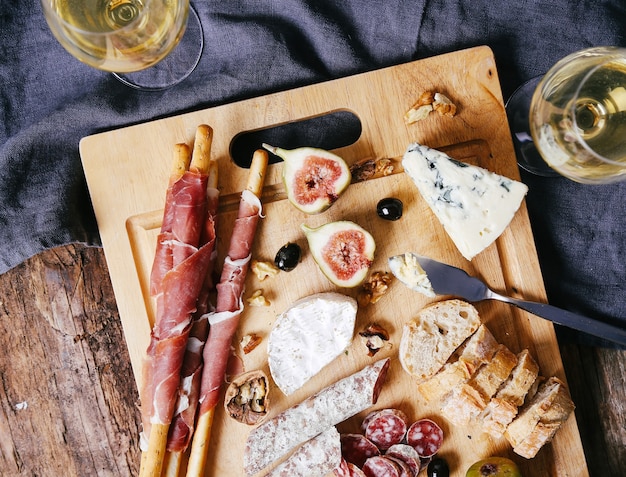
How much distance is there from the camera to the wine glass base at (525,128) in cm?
207

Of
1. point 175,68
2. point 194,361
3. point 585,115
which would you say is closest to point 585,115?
point 585,115

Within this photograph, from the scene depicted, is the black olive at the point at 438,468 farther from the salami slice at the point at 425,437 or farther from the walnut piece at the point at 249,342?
the walnut piece at the point at 249,342

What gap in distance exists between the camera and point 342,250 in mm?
1949

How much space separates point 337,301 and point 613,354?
1034 mm

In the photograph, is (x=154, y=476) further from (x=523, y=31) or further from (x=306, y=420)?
(x=523, y=31)

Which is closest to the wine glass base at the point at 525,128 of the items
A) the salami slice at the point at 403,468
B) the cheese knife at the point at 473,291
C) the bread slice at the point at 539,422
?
the cheese knife at the point at 473,291

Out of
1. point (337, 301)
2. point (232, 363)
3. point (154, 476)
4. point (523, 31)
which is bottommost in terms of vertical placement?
point (154, 476)

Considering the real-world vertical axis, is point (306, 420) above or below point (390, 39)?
below

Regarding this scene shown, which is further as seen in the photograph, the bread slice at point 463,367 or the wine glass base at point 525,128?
the wine glass base at point 525,128

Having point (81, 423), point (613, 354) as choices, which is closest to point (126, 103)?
point (81, 423)

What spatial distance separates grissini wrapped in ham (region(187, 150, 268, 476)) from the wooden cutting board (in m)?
0.07

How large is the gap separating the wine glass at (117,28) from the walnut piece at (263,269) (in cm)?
68

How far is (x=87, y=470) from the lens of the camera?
7.00ft

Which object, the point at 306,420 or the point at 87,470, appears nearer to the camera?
the point at 306,420
